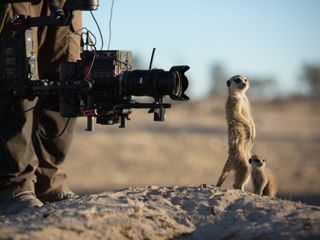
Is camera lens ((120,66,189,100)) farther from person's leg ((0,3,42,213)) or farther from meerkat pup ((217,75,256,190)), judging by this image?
meerkat pup ((217,75,256,190))

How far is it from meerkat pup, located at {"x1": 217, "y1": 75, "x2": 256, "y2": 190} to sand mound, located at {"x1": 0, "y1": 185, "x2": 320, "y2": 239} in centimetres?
111

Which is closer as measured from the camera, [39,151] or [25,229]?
[25,229]

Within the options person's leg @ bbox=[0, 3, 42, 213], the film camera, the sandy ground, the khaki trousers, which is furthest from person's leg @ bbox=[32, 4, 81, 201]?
the sandy ground

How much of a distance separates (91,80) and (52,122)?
42.5 inches

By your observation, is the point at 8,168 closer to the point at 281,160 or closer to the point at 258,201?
the point at 258,201

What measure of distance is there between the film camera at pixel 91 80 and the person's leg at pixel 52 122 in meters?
0.63

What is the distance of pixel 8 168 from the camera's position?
5359mm

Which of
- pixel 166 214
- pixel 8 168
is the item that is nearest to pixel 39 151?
pixel 8 168

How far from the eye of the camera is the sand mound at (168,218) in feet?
13.2

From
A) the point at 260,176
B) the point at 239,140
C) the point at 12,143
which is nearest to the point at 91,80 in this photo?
the point at 12,143

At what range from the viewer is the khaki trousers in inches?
210

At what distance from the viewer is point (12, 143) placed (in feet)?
17.5

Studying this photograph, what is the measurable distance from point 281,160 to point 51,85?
13.2 m

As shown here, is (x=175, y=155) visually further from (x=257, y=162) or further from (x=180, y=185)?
(x=257, y=162)
